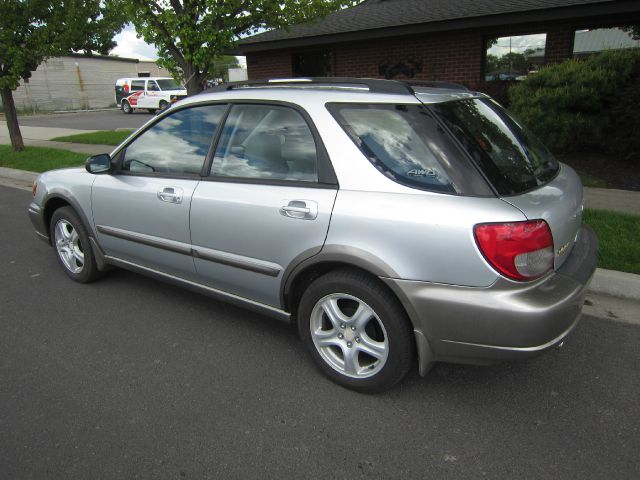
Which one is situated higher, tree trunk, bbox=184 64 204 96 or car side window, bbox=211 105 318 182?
tree trunk, bbox=184 64 204 96

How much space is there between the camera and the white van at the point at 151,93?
26844 millimetres

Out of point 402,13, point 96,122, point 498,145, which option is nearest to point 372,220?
point 498,145

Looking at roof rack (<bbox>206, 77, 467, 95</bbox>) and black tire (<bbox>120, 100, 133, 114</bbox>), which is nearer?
roof rack (<bbox>206, 77, 467, 95</bbox>)

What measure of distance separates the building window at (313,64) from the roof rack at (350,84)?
35.9ft

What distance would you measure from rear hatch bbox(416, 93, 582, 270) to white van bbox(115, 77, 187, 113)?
25.1 m

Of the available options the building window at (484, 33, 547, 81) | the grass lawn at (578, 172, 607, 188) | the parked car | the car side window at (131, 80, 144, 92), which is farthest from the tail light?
the car side window at (131, 80, 144, 92)

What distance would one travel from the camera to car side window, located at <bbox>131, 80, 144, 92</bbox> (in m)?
28.4

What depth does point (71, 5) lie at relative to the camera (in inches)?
417

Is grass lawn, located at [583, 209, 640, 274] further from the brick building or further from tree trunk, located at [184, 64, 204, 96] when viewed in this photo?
tree trunk, located at [184, 64, 204, 96]

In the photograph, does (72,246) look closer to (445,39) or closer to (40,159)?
(40,159)

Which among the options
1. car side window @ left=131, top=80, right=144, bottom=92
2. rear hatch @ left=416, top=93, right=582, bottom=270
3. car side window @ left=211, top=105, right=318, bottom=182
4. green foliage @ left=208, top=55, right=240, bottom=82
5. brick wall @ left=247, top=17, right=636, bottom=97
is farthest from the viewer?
car side window @ left=131, top=80, right=144, bottom=92

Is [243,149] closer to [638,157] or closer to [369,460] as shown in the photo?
[369,460]

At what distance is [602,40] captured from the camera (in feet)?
32.9

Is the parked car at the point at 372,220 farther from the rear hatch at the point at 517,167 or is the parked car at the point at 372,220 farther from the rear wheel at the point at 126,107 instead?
the rear wheel at the point at 126,107
